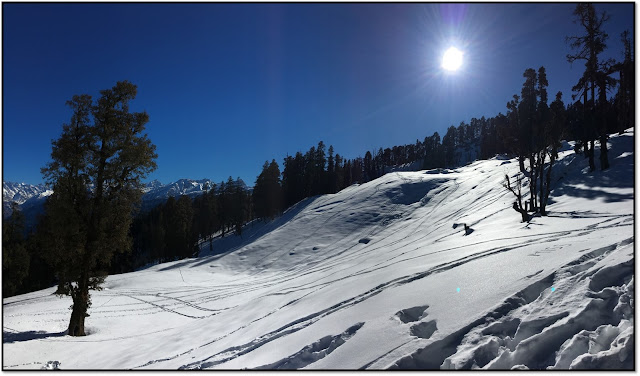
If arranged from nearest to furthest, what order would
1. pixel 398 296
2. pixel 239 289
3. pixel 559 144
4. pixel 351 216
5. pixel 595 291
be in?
pixel 595 291, pixel 398 296, pixel 559 144, pixel 239 289, pixel 351 216

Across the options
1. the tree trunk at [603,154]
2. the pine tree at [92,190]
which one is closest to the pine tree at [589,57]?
the tree trunk at [603,154]

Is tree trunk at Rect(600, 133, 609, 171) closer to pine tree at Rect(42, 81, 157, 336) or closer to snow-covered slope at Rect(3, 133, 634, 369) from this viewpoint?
snow-covered slope at Rect(3, 133, 634, 369)

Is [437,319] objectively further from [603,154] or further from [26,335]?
[603,154]

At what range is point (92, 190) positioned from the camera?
11617 mm

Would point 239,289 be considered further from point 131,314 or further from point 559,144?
point 559,144

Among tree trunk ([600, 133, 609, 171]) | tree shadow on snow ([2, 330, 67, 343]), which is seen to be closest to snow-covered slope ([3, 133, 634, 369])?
tree shadow on snow ([2, 330, 67, 343])

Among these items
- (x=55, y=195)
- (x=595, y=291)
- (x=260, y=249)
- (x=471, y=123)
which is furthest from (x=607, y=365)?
(x=471, y=123)

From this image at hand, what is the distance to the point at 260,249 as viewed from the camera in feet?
109

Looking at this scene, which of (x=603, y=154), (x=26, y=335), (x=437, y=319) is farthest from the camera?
(x=603, y=154)

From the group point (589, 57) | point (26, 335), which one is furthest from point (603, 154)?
point (26, 335)

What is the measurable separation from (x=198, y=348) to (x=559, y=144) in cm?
1857

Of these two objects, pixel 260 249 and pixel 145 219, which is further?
pixel 145 219

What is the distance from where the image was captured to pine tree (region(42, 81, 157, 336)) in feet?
36.4

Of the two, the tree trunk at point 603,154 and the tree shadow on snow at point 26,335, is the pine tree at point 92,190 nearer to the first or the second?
the tree shadow on snow at point 26,335
